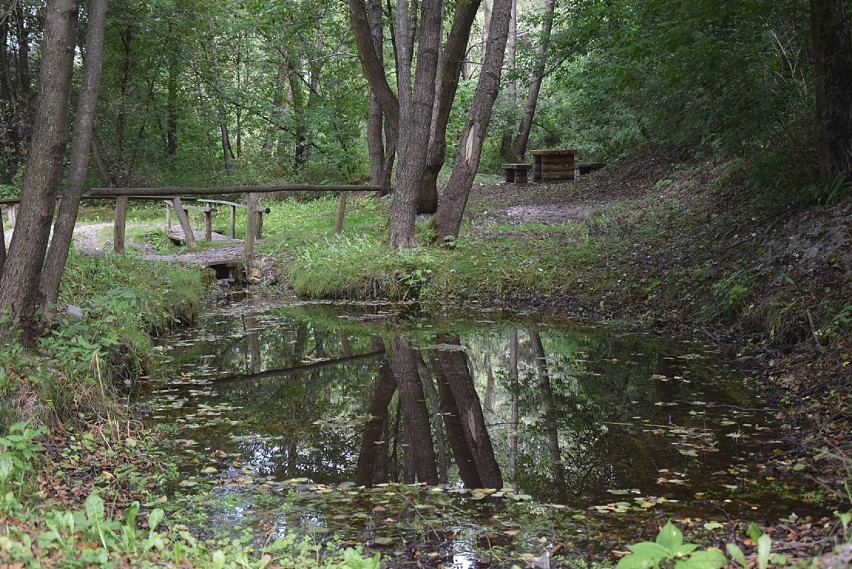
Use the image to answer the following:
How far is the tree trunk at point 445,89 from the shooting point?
13617 millimetres

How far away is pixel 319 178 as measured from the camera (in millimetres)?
26344

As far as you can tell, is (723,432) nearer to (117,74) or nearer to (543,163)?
(543,163)

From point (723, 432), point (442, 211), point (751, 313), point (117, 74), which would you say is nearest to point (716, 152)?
point (442, 211)

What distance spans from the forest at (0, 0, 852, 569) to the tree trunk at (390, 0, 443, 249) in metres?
0.04

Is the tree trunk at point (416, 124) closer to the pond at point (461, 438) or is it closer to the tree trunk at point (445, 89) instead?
the tree trunk at point (445, 89)

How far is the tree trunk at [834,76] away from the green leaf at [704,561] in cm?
715

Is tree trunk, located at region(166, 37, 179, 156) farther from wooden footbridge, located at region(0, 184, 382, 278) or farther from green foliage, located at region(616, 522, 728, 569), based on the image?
green foliage, located at region(616, 522, 728, 569)

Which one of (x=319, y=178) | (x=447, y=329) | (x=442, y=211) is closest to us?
(x=447, y=329)

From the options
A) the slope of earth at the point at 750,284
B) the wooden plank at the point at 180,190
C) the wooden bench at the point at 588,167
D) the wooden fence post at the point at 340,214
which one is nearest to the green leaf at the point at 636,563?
the slope of earth at the point at 750,284

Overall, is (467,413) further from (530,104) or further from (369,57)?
(530,104)

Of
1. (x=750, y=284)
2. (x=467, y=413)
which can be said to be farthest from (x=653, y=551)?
(x=750, y=284)

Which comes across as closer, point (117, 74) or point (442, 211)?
point (442, 211)

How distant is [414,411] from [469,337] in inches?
120

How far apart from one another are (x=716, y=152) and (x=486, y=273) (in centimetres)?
724
